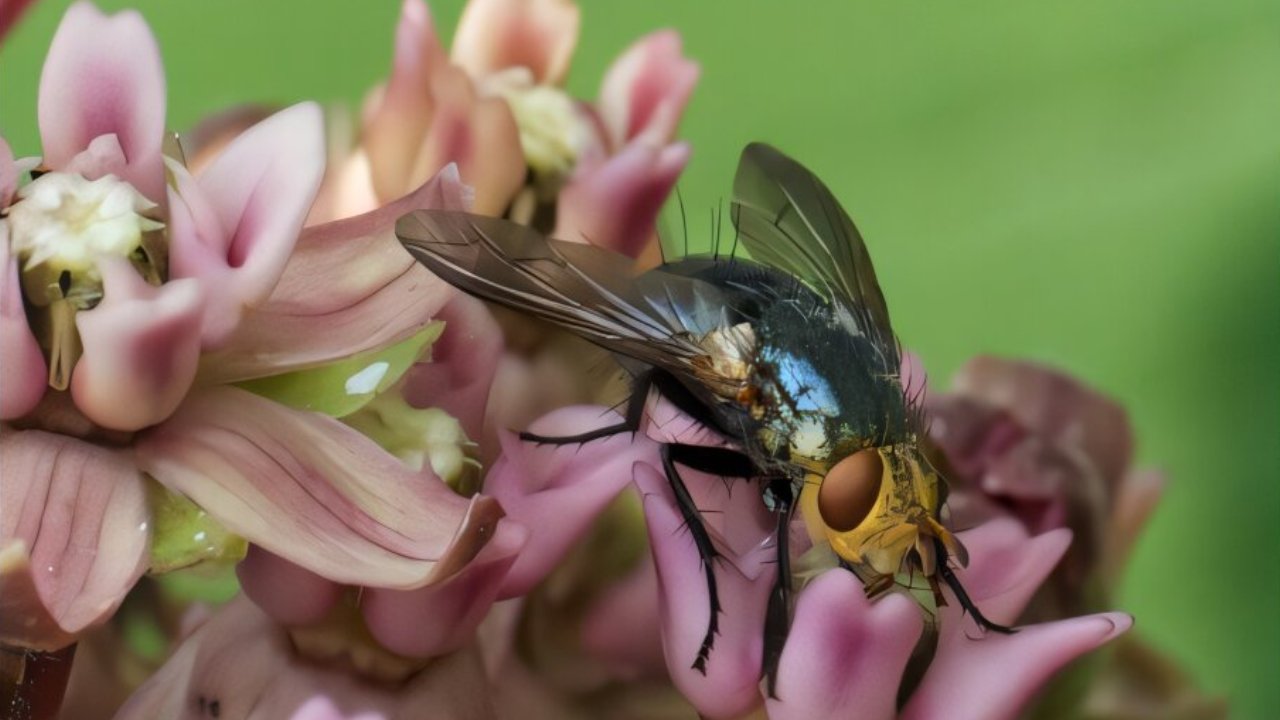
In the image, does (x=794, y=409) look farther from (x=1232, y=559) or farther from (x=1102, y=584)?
(x=1232, y=559)

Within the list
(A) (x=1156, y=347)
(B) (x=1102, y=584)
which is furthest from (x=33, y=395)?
(A) (x=1156, y=347)

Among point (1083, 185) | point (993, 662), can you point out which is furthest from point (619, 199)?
point (1083, 185)

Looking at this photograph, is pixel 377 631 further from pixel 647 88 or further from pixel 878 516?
pixel 647 88

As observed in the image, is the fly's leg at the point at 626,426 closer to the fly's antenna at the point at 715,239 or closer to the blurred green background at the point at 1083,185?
the fly's antenna at the point at 715,239

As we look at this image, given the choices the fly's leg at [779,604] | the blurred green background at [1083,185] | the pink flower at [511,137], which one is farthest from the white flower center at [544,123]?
the blurred green background at [1083,185]

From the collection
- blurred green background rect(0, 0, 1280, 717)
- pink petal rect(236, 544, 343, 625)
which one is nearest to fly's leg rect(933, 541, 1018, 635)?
pink petal rect(236, 544, 343, 625)

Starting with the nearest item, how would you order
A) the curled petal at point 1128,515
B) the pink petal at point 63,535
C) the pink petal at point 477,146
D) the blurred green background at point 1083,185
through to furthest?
1. the pink petal at point 63,535
2. the pink petal at point 477,146
3. the curled petal at point 1128,515
4. the blurred green background at point 1083,185
